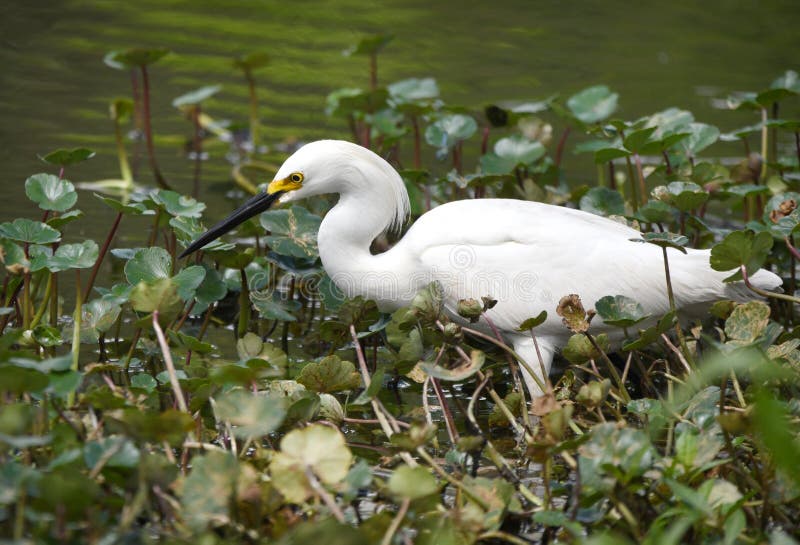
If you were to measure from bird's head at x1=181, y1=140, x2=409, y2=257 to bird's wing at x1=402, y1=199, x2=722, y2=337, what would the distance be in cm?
34

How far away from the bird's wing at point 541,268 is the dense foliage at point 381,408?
20cm

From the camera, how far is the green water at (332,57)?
783 centimetres

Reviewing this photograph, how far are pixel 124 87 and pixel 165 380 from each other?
18.5 feet

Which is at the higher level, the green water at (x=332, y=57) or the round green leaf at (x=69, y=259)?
the round green leaf at (x=69, y=259)

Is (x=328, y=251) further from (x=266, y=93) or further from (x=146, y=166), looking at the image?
(x=266, y=93)

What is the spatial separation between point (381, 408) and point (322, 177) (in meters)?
1.20

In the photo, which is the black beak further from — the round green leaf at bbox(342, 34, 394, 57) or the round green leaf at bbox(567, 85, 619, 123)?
the round green leaf at bbox(342, 34, 394, 57)

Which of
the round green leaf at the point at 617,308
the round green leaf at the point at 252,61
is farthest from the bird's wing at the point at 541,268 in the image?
the round green leaf at the point at 252,61

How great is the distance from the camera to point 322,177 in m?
4.14

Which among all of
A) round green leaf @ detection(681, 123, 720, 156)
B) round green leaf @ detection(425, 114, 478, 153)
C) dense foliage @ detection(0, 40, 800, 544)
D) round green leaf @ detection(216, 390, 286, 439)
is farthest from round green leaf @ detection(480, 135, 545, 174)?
round green leaf @ detection(216, 390, 286, 439)

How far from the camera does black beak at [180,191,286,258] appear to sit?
4137 mm

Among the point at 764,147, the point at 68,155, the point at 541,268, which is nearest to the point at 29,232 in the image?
the point at 68,155

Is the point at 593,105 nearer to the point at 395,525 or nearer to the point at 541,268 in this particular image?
the point at 541,268

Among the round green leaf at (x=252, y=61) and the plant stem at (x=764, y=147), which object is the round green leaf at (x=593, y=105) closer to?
the plant stem at (x=764, y=147)
